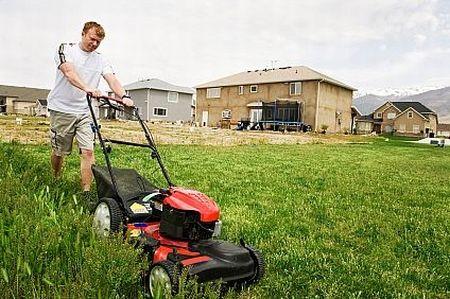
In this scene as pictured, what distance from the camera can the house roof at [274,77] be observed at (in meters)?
46.8

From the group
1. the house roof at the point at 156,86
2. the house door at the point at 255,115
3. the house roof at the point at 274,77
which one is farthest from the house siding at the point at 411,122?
the house roof at the point at 156,86

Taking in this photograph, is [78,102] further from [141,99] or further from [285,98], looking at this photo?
[141,99]

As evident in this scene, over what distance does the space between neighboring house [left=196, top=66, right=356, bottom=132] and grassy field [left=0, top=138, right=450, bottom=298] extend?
125 feet

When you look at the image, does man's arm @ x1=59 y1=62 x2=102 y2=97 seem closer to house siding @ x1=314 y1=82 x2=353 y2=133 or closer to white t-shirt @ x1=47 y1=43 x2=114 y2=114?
white t-shirt @ x1=47 y1=43 x2=114 y2=114

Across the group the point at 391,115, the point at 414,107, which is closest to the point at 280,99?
the point at 391,115

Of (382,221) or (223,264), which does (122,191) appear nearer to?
(223,264)

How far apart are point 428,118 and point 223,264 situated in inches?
3317

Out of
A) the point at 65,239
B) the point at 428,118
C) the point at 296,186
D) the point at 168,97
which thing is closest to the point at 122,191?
the point at 65,239

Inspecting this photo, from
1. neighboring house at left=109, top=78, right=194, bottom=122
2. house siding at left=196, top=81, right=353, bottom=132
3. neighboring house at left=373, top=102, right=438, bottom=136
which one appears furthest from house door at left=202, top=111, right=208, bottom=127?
neighboring house at left=373, top=102, right=438, bottom=136

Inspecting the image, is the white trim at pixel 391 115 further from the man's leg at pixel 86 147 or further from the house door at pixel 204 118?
the man's leg at pixel 86 147

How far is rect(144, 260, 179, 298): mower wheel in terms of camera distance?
2484mm

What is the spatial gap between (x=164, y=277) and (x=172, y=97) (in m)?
61.9

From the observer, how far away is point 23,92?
92750 mm

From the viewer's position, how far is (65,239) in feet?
9.21
